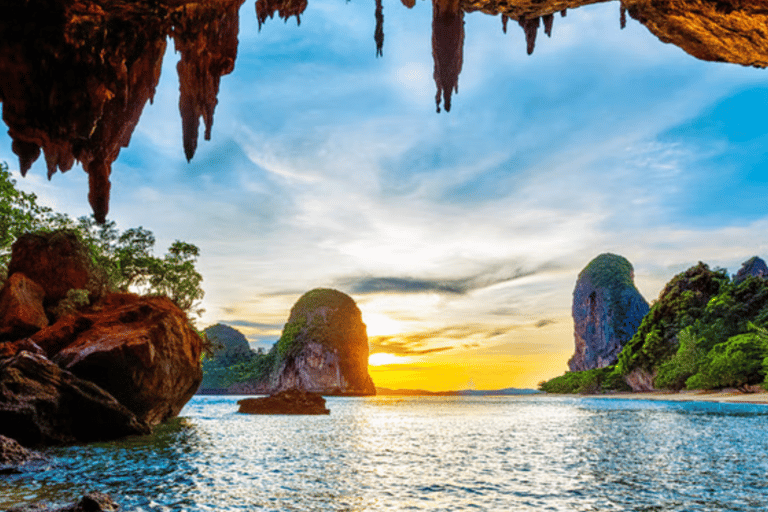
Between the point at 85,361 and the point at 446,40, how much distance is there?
57.7 feet

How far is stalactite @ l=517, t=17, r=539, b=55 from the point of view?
1063 centimetres

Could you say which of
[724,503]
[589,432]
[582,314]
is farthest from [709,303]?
[582,314]

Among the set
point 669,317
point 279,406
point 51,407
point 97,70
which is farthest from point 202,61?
point 669,317

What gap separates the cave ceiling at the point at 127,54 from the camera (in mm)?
8086

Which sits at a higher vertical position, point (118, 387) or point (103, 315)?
point (103, 315)

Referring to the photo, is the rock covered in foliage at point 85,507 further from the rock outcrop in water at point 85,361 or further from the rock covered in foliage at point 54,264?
the rock covered in foliage at point 54,264

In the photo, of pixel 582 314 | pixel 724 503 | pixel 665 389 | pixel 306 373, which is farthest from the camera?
pixel 582 314

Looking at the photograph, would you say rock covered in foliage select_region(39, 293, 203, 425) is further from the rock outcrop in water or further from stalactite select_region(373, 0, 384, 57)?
stalactite select_region(373, 0, 384, 57)

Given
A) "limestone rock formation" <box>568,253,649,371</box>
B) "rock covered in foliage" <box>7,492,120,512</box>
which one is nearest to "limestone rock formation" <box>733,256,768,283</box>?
"limestone rock formation" <box>568,253,649,371</box>

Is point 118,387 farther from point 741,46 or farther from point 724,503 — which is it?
point 741,46

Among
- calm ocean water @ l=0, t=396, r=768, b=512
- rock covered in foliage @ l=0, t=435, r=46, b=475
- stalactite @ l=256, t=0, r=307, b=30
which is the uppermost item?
stalactite @ l=256, t=0, r=307, b=30

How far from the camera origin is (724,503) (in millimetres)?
8836

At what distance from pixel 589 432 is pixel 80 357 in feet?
78.8

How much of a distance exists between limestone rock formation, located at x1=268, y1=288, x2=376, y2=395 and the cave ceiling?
125 meters
